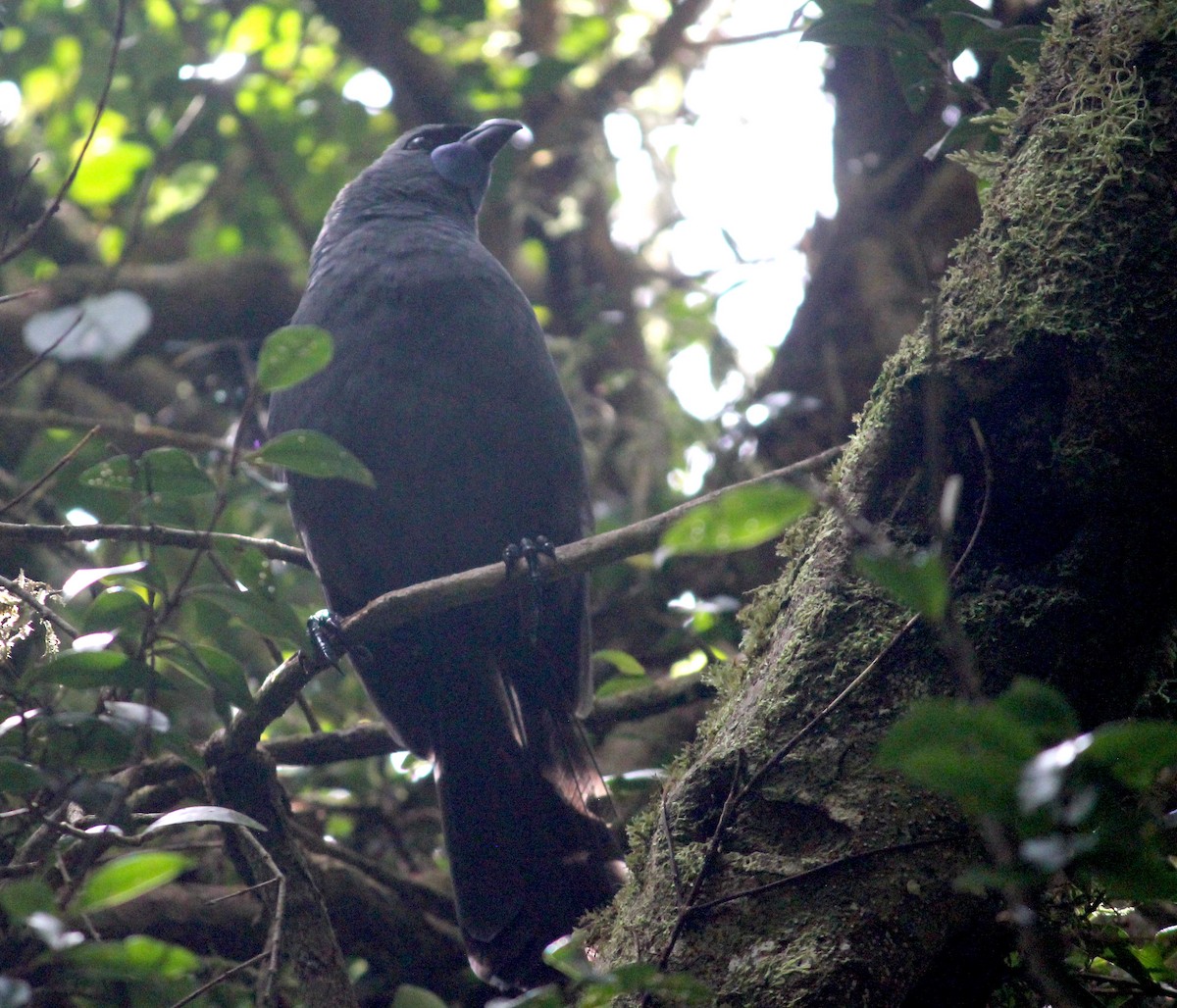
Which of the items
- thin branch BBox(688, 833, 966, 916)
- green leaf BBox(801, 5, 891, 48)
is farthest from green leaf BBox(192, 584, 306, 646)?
green leaf BBox(801, 5, 891, 48)

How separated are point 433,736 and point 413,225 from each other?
64.5 inches

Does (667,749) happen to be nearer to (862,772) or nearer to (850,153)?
(862,772)

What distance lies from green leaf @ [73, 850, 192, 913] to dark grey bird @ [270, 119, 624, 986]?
1656 millimetres

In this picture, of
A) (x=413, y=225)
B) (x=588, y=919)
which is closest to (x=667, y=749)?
(x=588, y=919)

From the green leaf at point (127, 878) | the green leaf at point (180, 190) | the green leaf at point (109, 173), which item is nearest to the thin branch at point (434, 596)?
the green leaf at point (127, 878)

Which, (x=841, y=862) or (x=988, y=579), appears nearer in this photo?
(x=841, y=862)

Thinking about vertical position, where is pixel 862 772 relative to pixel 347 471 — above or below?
below

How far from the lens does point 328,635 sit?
9.29 ft

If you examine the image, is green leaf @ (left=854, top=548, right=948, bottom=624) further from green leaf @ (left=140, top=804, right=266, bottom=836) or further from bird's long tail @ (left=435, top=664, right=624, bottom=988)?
bird's long tail @ (left=435, top=664, right=624, bottom=988)

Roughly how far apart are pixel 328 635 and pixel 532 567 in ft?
1.94

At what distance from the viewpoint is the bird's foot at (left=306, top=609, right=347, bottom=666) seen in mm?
2709

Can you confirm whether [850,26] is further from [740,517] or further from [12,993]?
[12,993]

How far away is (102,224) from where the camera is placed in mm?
5273

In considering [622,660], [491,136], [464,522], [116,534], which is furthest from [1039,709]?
[491,136]
